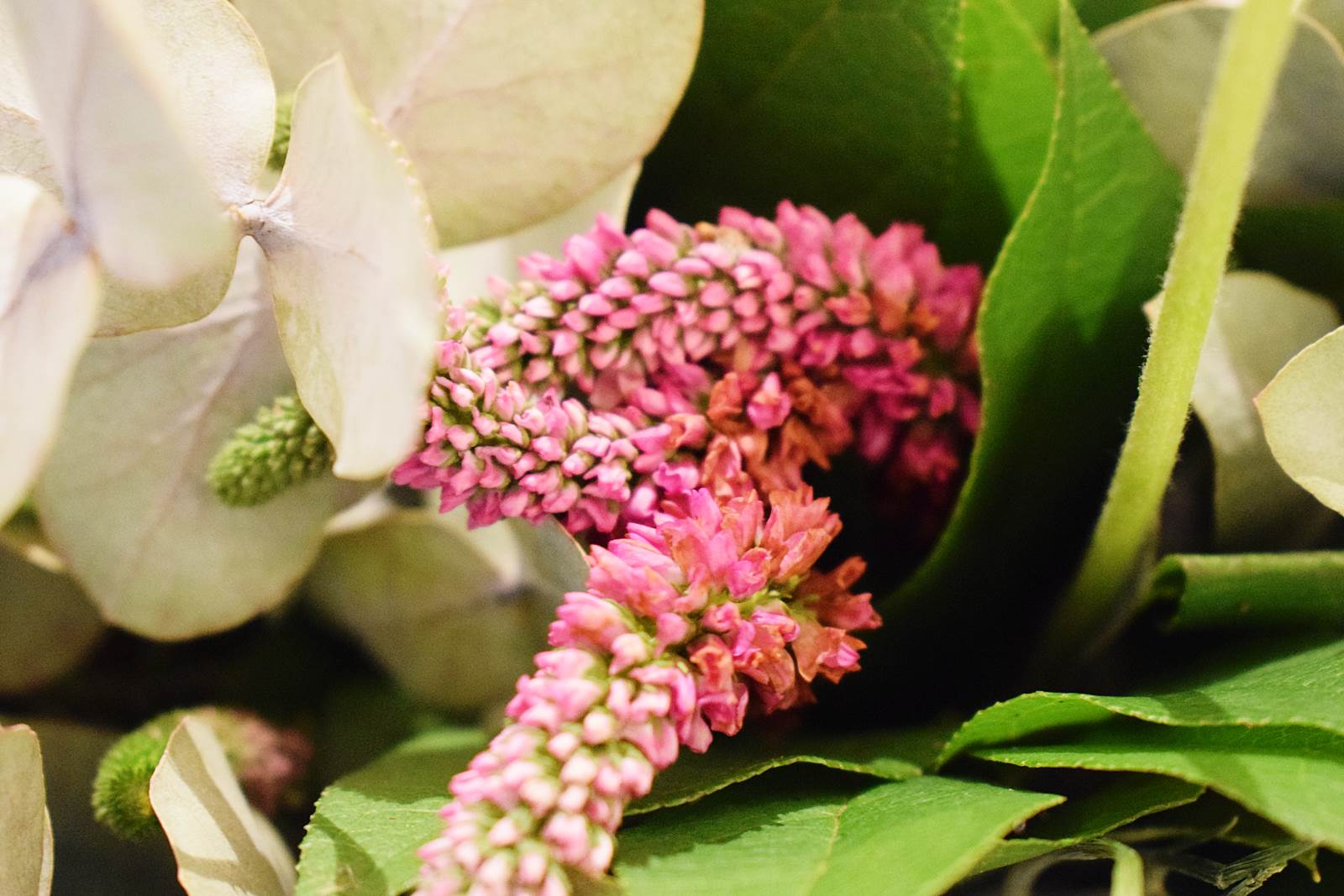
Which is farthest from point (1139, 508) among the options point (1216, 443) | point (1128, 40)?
point (1128, 40)

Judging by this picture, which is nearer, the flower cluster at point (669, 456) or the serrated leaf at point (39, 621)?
the flower cluster at point (669, 456)

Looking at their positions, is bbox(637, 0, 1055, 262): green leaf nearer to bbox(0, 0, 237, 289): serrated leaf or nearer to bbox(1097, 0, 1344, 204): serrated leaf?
bbox(1097, 0, 1344, 204): serrated leaf

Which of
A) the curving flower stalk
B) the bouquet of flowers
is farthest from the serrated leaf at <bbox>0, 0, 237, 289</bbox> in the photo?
the curving flower stalk

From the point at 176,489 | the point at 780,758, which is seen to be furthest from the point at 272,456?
the point at 780,758

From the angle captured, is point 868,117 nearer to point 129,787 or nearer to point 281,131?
point 281,131

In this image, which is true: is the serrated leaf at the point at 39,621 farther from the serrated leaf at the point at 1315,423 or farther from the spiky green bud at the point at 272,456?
the serrated leaf at the point at 1315,423

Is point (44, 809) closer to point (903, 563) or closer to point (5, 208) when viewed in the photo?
point (5, 208)

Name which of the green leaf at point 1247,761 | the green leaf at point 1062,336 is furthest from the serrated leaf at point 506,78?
the green leaf at point 1247,761
